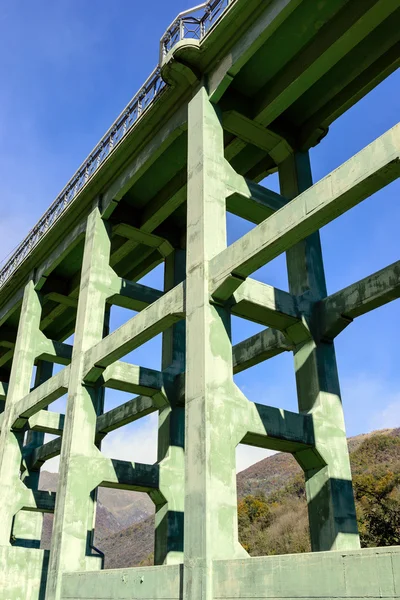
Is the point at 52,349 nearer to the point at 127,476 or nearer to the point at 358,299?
the point at 127,476

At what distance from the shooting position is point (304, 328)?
13.4 meters

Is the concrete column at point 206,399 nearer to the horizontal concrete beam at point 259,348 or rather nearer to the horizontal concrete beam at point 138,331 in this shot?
the horizontal concrete beam at point 138,331

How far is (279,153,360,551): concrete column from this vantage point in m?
12.2

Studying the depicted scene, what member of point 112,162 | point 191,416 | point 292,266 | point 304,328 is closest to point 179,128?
point 112,162

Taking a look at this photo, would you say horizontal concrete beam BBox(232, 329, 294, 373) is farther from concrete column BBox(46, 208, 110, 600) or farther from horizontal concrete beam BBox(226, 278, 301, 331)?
concrete column BBox(46, 208, 110, 600)

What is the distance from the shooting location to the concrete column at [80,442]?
48.0 ft

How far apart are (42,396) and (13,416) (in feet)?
9.57

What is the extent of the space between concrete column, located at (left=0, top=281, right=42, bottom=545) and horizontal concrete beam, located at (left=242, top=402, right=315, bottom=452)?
1203 cm

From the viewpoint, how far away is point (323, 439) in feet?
41.6

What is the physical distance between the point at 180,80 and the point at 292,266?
594 centimetres

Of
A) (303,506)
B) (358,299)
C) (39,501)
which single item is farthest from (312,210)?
(303,506)

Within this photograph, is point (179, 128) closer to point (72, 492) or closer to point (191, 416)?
point (191, 416)

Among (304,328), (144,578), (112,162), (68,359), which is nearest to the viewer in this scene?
(144,578)

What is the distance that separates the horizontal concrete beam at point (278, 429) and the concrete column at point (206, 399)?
55 cm
